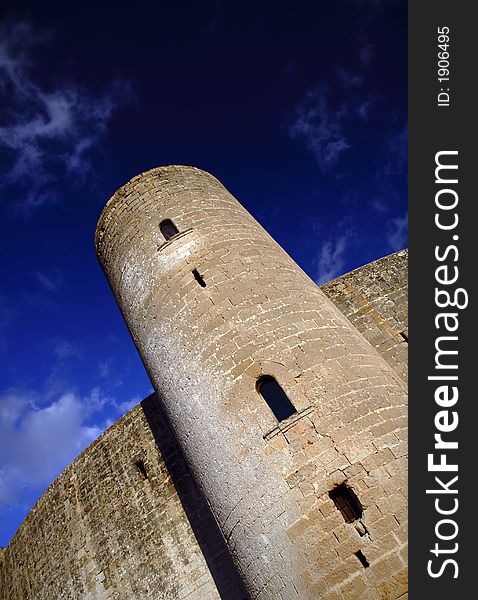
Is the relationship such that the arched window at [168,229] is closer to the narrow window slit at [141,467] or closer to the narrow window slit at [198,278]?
the narrow window slit at [198,278]

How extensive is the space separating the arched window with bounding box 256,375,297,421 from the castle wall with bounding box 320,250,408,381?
4.50 metres

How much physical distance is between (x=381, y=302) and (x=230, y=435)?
6243mm

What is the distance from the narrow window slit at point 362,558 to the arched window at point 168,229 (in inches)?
244

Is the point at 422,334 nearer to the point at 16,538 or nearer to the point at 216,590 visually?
the point at 216,590

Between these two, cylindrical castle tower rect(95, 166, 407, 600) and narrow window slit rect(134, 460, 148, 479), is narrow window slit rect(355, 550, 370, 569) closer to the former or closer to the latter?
cylindrical castle tower rect(95, 166, 407, 600)

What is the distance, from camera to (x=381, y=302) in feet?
34.2

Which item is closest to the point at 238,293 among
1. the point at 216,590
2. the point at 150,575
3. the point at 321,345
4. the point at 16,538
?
the point at 321,345

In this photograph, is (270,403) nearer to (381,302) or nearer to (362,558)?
(362,558)

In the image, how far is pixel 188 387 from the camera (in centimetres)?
658

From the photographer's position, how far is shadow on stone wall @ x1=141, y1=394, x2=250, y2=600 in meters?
8.23

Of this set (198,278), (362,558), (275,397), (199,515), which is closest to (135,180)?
(198,278)

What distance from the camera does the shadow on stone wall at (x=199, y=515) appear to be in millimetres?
8234

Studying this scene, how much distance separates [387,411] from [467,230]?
259 cm

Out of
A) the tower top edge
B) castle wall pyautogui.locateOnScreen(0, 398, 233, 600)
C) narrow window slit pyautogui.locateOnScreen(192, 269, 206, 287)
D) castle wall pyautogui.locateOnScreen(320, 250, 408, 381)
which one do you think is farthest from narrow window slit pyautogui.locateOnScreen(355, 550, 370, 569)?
the tower top edge
